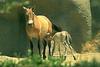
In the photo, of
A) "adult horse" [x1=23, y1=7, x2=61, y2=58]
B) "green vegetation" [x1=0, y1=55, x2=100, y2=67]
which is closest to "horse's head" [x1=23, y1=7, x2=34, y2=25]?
"adult horse" [x1=23, y1=7, x2=61, y2=58]

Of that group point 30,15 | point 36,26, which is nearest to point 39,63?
point 30,15

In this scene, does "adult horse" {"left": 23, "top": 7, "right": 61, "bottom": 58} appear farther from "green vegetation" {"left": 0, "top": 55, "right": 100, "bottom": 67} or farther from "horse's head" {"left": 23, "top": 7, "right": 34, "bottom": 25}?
"green vegetation" {"left": 0, "top": 55, "right": 100, "bottom": 67}

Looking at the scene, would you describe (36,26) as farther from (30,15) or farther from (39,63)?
(39,63)

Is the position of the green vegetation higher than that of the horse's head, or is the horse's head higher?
the horse's head

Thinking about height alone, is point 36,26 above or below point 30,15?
below

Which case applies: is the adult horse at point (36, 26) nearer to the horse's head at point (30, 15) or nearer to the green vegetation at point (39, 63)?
the horse's head at point (30, 15)

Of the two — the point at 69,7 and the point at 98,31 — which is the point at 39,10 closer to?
the point at 69,7

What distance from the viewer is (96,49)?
1661cm

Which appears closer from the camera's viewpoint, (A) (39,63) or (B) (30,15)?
(A) (39,63)

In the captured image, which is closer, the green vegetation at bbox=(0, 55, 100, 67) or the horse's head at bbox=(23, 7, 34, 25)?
the green vegetation at bbox=(0, 55, 100, 67)

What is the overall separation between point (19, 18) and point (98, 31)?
4180mm

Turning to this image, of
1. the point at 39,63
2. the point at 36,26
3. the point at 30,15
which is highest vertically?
the point at 30,15

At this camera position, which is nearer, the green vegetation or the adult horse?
the green vegetation

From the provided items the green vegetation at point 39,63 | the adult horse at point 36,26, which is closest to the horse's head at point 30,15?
the adult horse at point 36,26
